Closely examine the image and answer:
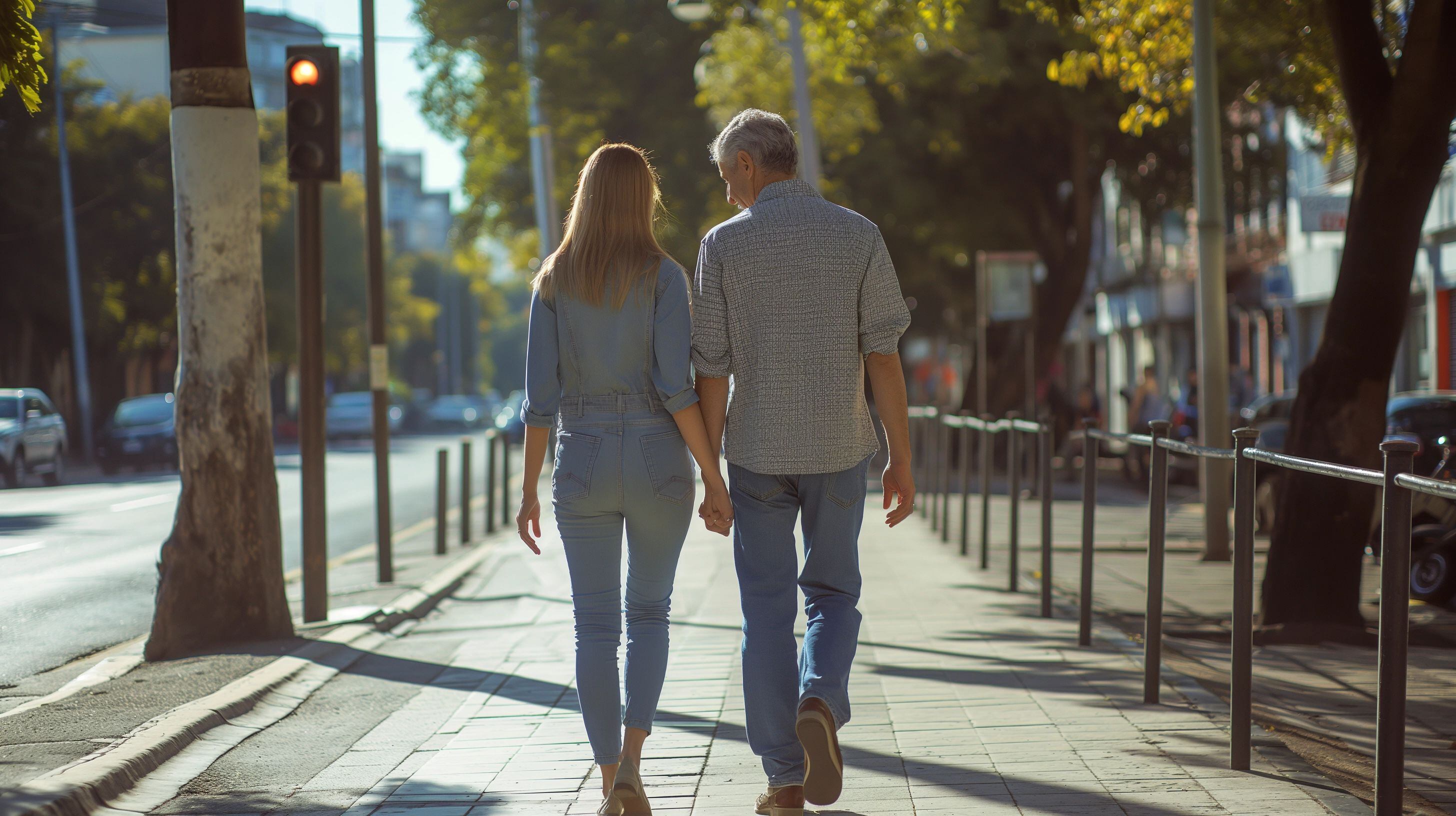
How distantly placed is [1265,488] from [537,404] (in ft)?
36.1

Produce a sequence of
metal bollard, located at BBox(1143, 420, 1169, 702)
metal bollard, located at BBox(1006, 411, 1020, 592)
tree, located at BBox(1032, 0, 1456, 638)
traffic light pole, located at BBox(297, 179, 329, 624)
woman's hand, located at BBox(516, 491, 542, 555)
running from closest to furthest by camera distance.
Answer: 1. woman's hand, located at BBox(516, 491, 542, 555)
2. metal bollard, located at BBox(1143, 420, 1169, 702)
3. tree, located at BBox(1032, 0, 1456, 638)
4. traffic light pole, located at BBox(297, 179, 329, 624)
5. metal bollard, located at BBox(1006, 411, 1020, 592)

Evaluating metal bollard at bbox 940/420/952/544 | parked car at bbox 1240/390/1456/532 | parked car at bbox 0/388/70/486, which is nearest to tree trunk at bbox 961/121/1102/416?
metal bollard at bbox 940/420/952/544

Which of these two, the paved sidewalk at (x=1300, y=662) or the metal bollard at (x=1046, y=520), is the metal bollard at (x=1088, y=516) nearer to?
the paved sidewalk at (x=1300, y=662)

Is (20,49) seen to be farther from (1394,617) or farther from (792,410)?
(1394,617)

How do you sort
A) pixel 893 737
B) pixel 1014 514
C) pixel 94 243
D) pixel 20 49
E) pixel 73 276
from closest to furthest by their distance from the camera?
1. pixel 893 737
2. pixel 20 49
3. pixel 1014 514
4. pixel 73 276
5. pixel 94 243

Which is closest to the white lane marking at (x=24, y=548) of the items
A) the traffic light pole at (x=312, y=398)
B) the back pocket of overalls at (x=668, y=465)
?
the traffic light pole at (x=312, y=398)

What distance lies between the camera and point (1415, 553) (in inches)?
366

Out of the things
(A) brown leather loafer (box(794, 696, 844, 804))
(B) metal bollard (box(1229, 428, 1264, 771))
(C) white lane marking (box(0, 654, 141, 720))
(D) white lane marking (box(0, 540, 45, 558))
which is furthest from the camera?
(D) white lane marking (box(0, 540, 45, 558))

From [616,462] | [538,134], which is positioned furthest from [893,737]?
[538,134]

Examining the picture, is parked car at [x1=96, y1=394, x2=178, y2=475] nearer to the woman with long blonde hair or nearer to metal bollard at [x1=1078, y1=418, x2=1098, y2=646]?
metal bollard at [x1=1078, y1=418, x2=1098, y2=646]

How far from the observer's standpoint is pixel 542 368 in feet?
14.5

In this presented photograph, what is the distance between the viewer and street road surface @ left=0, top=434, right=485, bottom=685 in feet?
28.9

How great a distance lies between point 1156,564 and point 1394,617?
7.59 feet

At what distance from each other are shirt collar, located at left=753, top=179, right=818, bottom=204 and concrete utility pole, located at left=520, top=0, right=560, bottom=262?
2413 centimetres
